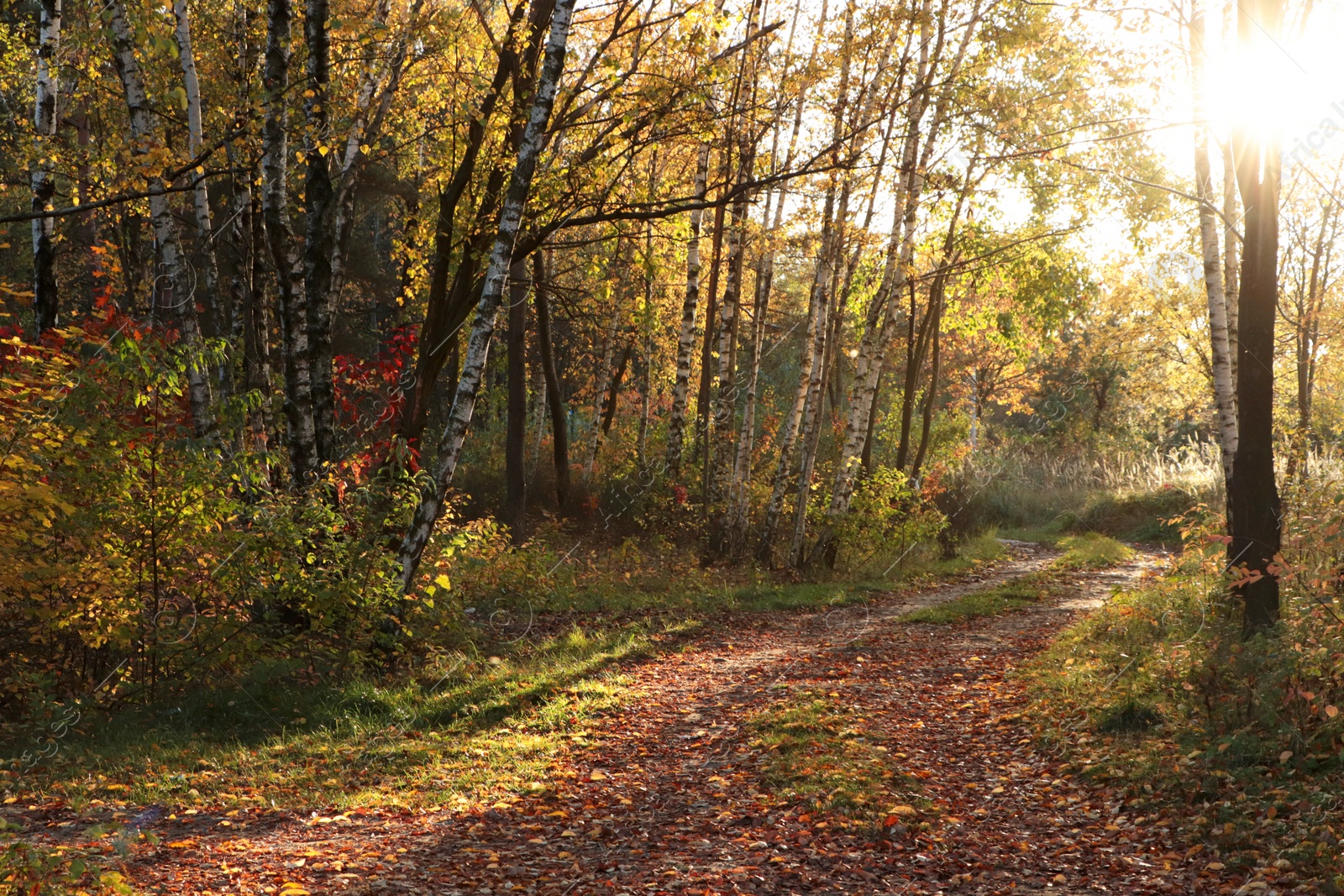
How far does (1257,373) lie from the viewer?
7.33 m

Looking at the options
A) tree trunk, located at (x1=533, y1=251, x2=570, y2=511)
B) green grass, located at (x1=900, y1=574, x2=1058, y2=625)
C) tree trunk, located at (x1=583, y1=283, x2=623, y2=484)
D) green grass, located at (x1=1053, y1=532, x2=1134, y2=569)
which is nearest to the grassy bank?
green grass, located at (x1=900, y1=574, x2=1058, y2=625)

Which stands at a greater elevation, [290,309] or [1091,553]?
[290,309]

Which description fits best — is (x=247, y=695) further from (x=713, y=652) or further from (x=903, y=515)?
(x=903, y=515)

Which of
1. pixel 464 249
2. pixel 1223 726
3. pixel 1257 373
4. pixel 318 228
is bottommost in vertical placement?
pixel 1223 726

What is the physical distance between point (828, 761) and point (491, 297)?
15.0 ft

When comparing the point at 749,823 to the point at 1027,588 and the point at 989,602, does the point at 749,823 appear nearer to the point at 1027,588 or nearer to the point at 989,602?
the point at 989,602

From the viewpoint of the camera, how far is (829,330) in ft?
52.9

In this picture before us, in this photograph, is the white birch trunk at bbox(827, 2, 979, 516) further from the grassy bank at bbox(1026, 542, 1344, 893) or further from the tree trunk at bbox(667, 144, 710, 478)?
the grassy bank at bbox(1026, 542, 1344, 893)

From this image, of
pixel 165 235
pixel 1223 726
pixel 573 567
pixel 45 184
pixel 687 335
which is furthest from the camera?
pixel 687 335

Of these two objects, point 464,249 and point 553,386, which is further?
point 553,386

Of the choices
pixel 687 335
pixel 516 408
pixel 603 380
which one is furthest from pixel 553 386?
pixel 603 380

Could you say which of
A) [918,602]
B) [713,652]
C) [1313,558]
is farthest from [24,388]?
[918,602]

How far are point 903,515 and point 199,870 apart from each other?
14364mm

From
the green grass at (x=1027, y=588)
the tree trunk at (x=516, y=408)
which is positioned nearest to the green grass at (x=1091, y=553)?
the green grass at (x=1027, y=588)
